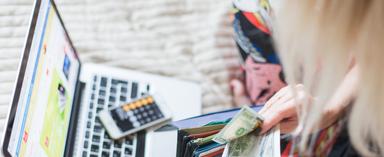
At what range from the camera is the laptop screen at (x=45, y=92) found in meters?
0.63

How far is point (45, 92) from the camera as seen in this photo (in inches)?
28.3

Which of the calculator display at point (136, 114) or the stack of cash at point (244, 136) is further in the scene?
the calculator display at point (136, 114)

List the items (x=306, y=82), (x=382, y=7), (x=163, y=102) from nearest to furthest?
(x=382, y=7) < (x=306, y=82) < (x=163, y=102)

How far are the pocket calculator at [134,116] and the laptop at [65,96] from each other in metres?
0.01

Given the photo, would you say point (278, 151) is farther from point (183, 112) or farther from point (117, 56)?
point (117, 56)

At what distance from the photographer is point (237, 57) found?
98 centimetres

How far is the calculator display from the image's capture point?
84cm

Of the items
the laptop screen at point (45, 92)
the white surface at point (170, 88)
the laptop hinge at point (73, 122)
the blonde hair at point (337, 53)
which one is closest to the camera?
the blonde hair at point (337, 53)

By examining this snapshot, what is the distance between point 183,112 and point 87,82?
0.56 feet

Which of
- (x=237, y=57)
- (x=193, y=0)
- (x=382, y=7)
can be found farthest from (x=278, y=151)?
(x=193, y=0)

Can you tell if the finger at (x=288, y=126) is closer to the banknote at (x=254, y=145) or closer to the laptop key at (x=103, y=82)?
the banknote at (x=254, y=145)

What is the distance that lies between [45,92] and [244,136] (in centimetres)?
28

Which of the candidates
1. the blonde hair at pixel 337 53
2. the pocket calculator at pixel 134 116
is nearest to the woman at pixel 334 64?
the blonde hair at pixel 337 53

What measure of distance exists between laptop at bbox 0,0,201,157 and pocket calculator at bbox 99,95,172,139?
12 mm
